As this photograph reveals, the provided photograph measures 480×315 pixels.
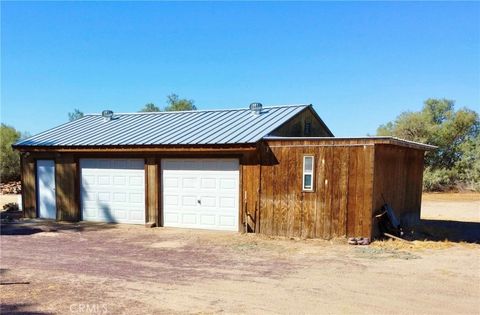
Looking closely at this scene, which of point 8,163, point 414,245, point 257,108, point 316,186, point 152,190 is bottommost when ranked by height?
point 414,245

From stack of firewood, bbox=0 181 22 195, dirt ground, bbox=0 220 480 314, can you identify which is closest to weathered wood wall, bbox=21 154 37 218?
dirt ground, bbox=0 220 480 314

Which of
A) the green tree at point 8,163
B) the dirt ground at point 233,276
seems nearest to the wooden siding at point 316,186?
the dirt ground at point 233,276

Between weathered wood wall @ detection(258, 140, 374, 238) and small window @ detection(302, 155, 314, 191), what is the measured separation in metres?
0.12

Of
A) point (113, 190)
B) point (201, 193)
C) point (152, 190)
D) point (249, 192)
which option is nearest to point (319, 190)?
point (249, 192)

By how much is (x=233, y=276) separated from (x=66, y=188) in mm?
10159

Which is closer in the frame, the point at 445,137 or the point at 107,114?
the point at 107,114

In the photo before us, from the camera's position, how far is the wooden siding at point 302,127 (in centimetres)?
1407

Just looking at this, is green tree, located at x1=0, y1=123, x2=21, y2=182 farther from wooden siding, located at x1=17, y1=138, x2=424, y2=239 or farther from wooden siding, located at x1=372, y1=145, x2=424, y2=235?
wooden siding, located at x1=372, y1=145, x2=424, y2=235

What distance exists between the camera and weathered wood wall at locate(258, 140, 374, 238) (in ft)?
35.6

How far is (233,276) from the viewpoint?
757 centimetres

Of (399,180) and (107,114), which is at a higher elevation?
(107,114)

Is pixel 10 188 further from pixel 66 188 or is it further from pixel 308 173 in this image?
pixel 308 173

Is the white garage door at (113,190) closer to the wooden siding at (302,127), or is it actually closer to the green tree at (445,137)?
the wooden siding at (302,127)

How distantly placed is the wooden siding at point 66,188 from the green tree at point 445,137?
81.0 ft
